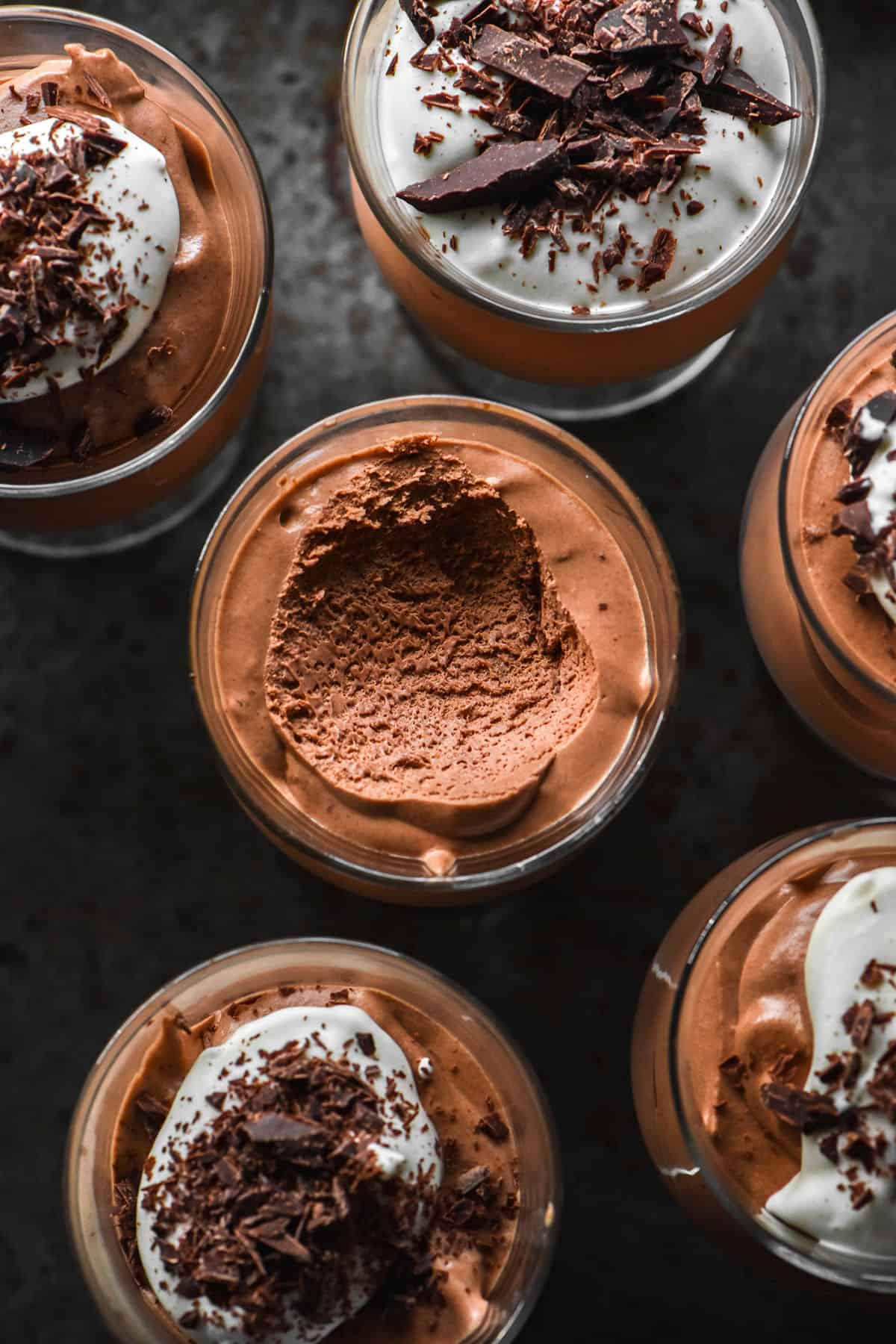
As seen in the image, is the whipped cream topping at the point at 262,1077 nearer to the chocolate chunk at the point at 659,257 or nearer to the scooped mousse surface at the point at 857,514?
the scooped mousse surface at the point at 857,514

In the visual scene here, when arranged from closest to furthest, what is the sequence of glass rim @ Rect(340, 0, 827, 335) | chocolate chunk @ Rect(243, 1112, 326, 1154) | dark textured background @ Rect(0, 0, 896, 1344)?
1. chocolate chunk @ Rect(243, 1112, 326, 1154)
2. glass rim @ Rect(340, 0, 827, 335)
3. dark textured background @ Rect(0, 0, 896, 1344)

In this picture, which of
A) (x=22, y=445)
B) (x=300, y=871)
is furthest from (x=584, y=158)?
(x=300, y=871)

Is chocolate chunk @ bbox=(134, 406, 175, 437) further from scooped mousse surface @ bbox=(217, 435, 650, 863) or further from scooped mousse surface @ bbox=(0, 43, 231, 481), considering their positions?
scooped mousse surface @ bbox=(217, 435, 650, 863)

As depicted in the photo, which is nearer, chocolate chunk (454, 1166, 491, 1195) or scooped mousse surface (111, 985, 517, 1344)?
scooped mousse surface (111, 985, 517, 1344)

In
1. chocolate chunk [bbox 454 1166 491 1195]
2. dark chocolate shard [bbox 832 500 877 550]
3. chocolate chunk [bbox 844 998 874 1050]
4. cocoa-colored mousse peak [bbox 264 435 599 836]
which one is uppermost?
dark chocolate shard [bbox 832 500 877 550]

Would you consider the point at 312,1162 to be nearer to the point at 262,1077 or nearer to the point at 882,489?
the point at 262,1077

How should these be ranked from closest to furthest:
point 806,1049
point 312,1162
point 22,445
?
point 312,1162
point 806,1049
point 22,445

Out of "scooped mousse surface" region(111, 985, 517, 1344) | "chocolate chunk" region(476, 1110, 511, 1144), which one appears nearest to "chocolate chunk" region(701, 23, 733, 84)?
"scooped mousse surface" region(111, 985, 517, 1344)
